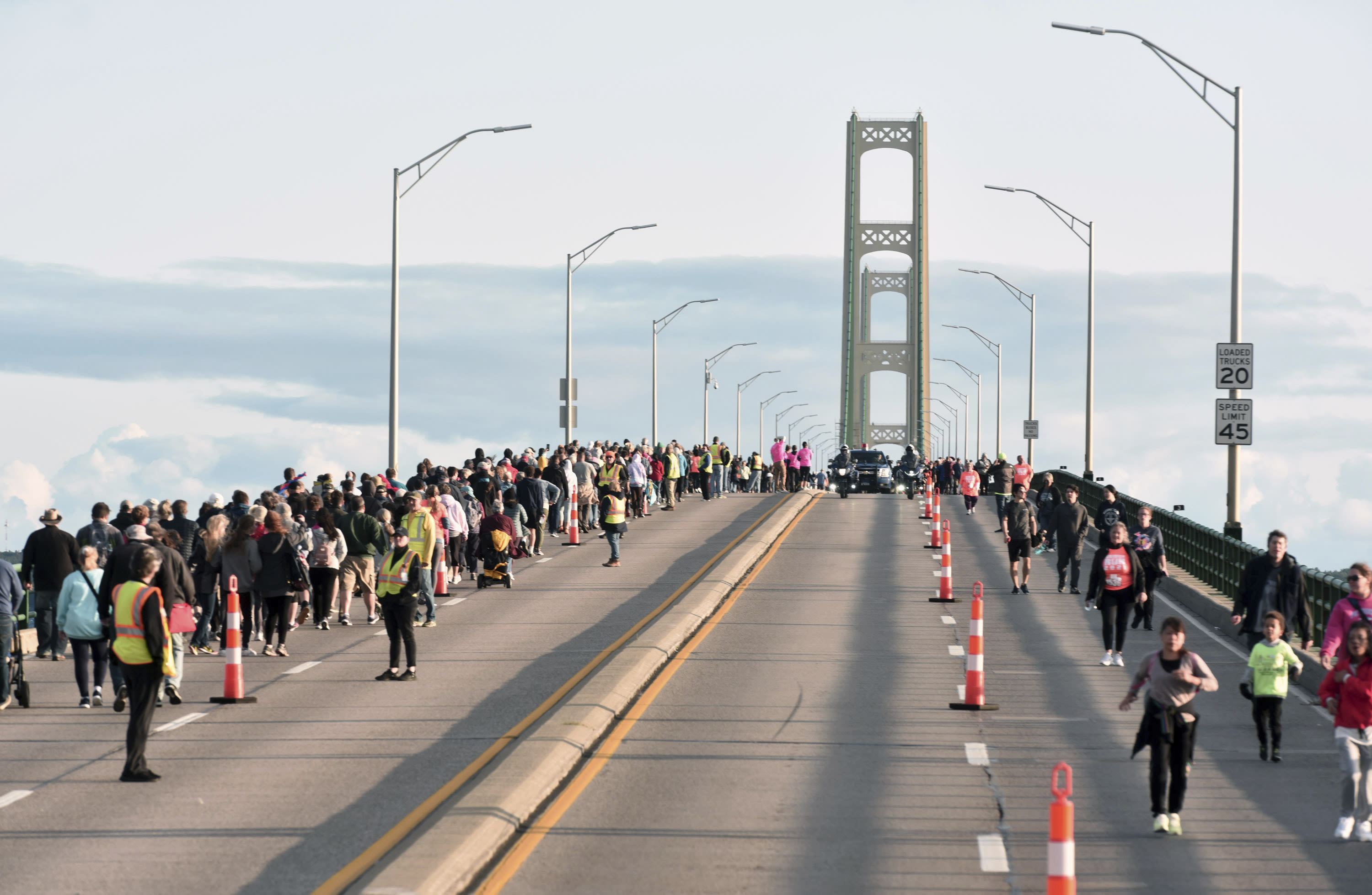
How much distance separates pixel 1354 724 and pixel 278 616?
12.6 metres

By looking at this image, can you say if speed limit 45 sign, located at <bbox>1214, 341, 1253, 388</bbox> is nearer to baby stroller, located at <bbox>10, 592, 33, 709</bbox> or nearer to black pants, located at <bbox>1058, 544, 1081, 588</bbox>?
black pants, located at <bbox>1058, 544, 1081, 588</bbox>

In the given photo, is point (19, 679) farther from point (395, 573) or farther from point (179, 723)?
point (395, 573)

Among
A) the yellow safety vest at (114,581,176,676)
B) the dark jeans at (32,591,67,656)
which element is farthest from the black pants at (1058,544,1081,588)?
the yellow safety vest at (114,581,176,676)

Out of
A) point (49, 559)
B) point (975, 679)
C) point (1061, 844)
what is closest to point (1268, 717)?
point (975, 679)

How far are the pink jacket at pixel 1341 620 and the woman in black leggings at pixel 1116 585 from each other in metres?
5.56

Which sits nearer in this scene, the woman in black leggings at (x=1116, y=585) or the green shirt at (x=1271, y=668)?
the green shirt at (x=1271, y=668)

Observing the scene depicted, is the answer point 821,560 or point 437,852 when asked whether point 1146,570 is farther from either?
point 437,852

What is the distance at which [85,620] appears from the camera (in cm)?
1628

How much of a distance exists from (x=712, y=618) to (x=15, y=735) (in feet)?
35.5

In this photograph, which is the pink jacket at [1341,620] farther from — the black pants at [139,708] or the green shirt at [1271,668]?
the black pants at [139,708]

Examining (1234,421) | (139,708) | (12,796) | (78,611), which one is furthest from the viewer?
(1234,421)

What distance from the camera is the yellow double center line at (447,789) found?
32.0 ft

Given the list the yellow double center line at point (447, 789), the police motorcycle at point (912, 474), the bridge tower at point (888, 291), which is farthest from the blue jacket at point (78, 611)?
the bridge tower at point (888, 291)

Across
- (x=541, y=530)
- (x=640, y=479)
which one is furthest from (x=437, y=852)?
(x=640, y=479)
